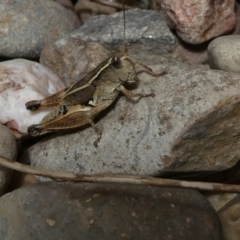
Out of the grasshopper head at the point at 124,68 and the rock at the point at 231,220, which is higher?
the grasshopper head at the point at 124,68

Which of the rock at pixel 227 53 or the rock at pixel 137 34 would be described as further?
A: the rock at pixel 137 34

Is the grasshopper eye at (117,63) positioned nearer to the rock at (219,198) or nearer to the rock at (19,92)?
the rock at (19,92)

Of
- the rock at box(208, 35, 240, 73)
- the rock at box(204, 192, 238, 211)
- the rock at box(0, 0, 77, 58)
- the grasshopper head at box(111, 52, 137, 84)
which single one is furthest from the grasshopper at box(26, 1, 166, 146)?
the rock at box(204, 192, 238, 211)

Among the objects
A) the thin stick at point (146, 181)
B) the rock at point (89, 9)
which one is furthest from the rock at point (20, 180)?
the rock at point (89, 9)

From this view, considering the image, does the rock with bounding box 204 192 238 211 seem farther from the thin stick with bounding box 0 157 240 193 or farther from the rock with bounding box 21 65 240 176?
the thin stick with bounding box 0 157 240 193

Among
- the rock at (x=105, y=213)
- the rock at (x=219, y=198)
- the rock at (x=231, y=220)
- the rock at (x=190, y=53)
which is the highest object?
the rock at (x=190, y=53)

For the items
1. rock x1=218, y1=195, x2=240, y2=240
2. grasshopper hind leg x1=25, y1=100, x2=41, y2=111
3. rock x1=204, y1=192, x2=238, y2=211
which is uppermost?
grasshopper hind leg x1=25, y1=100, x2=41, y2=111
